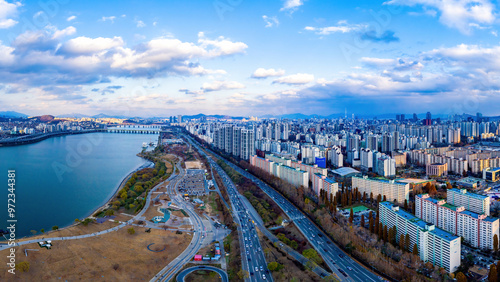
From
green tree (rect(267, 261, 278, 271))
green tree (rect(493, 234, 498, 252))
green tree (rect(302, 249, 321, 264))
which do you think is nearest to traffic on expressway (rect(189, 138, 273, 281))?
green tree (rect(267, 261, 278, 271))

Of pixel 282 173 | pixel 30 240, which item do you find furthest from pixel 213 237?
pixel 282 173

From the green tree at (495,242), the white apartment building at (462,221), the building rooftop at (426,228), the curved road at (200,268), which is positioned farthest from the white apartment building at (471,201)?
the curved road at (200,268)

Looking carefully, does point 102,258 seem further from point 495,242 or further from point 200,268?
point 495,242

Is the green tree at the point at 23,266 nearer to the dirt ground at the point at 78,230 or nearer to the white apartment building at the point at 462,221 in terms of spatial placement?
the dirt ground at the point at 78,230

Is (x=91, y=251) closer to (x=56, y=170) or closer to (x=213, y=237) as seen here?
(x=213, y=237)

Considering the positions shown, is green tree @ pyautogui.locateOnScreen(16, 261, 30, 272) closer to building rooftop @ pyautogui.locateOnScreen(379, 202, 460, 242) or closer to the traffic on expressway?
the traffic on expressway

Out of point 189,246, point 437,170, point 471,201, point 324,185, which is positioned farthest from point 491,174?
point 189,246

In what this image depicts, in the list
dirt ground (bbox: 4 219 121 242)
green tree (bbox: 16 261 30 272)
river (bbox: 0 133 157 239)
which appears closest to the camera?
green tree (bbox: 16 261 30 272)
